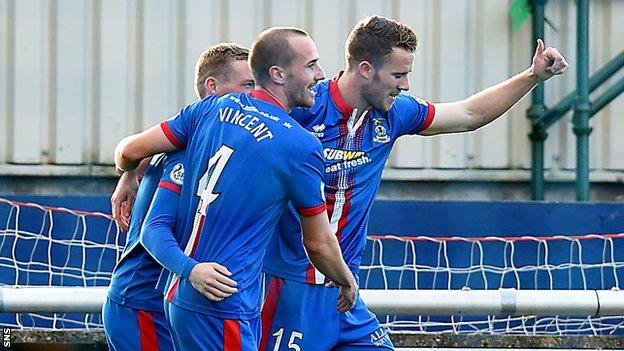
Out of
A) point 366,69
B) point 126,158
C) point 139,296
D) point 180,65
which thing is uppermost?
point 180,65

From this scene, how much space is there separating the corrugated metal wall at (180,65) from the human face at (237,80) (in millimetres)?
4814

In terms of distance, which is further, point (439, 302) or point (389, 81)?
point (439, 302)

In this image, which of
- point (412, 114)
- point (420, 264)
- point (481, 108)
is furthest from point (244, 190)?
point (420, 264)

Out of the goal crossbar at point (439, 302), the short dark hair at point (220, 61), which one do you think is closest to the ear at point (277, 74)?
the short dark hair at point (220, 61)

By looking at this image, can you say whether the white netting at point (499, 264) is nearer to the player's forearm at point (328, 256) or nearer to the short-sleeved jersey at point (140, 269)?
the short-sleeved jersey at point (140, 269)

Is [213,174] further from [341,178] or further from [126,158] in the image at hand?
[341,178]

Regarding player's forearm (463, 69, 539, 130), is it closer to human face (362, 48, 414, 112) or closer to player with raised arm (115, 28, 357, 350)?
human face (362, 48, 414, 112)

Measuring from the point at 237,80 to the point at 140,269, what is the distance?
0.79 meters

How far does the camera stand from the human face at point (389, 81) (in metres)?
5.48

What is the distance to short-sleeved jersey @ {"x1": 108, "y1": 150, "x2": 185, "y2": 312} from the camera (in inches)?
206

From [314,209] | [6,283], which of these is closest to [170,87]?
[6,283]

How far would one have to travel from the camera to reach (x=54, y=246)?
9156 mm

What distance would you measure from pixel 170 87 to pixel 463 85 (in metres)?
2.10

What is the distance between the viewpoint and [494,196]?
1046 cm
